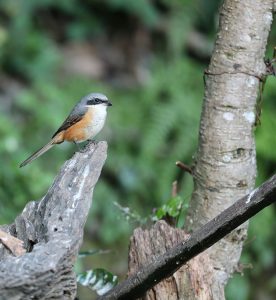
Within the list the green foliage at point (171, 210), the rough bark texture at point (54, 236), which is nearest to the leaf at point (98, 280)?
the green foliage at point (171, 210)

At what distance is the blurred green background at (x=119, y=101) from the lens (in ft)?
23.9

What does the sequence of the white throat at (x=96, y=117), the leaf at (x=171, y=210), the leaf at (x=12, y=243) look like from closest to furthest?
the leaf at (x=12, y=243) < the leaf at (x=171, y=210) < the white throat at (x=96, y=117)

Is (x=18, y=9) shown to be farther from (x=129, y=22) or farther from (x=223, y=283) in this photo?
(x=223, y=283)

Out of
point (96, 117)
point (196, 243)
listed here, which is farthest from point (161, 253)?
point (96, 117)

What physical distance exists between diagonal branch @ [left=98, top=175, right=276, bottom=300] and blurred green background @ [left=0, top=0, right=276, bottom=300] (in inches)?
103

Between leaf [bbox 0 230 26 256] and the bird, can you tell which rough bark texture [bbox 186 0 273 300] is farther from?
the bird

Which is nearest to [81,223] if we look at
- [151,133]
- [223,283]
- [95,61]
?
[223,283]

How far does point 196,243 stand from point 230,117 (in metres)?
1.06

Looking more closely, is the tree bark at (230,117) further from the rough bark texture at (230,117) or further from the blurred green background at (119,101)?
the blurred green background at (119,101)

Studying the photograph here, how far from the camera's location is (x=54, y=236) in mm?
3164

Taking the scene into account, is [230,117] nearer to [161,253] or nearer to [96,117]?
[161,253]

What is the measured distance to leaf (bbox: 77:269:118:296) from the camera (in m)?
3.87

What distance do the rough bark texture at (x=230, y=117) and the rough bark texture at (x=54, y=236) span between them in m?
0.66

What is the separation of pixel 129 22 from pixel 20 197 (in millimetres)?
4301
